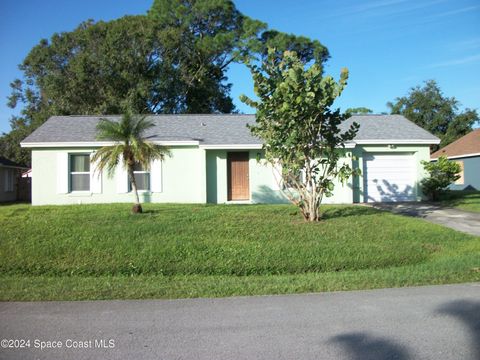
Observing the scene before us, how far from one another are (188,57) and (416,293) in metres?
27.2

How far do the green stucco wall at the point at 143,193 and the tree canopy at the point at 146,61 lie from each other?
9731 mm

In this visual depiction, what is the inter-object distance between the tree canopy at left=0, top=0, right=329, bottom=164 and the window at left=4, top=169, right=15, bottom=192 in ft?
→ 15.2

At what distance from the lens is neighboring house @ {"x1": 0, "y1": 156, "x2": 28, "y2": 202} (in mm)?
22391

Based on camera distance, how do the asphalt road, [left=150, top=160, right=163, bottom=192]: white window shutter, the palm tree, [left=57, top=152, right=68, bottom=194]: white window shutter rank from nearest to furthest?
1. the asphalt road
2. the palm tree
3. [left=57, top=152, right=68, bottom=194]: white window shutter
4. [left=150, top=160, right=163, bottom=192]: white window shutter

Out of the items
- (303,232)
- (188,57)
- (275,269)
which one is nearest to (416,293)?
(275,269)

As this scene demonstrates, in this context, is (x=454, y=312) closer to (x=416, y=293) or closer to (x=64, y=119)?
A: (x=416, y=293)

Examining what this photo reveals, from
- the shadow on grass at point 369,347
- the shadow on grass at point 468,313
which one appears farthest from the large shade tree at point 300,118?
the shadow on grass at point 369,347

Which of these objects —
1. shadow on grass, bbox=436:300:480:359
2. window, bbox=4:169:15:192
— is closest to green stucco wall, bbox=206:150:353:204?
shadow on grass, bbox=436:300:480:359

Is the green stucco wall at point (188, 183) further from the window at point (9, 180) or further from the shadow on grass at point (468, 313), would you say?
the shadow on grass at point (468, 313)

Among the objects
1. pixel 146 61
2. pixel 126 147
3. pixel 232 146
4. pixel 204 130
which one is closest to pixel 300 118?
pixel 126 147

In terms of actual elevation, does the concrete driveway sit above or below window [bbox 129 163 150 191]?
below

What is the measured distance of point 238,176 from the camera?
663 inches

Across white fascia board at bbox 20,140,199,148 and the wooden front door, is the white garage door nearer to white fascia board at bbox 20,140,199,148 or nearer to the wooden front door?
the wooden front door

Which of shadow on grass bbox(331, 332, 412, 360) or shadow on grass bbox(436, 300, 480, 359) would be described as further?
shadow on grass bbox(436, 300, 480, 359)
